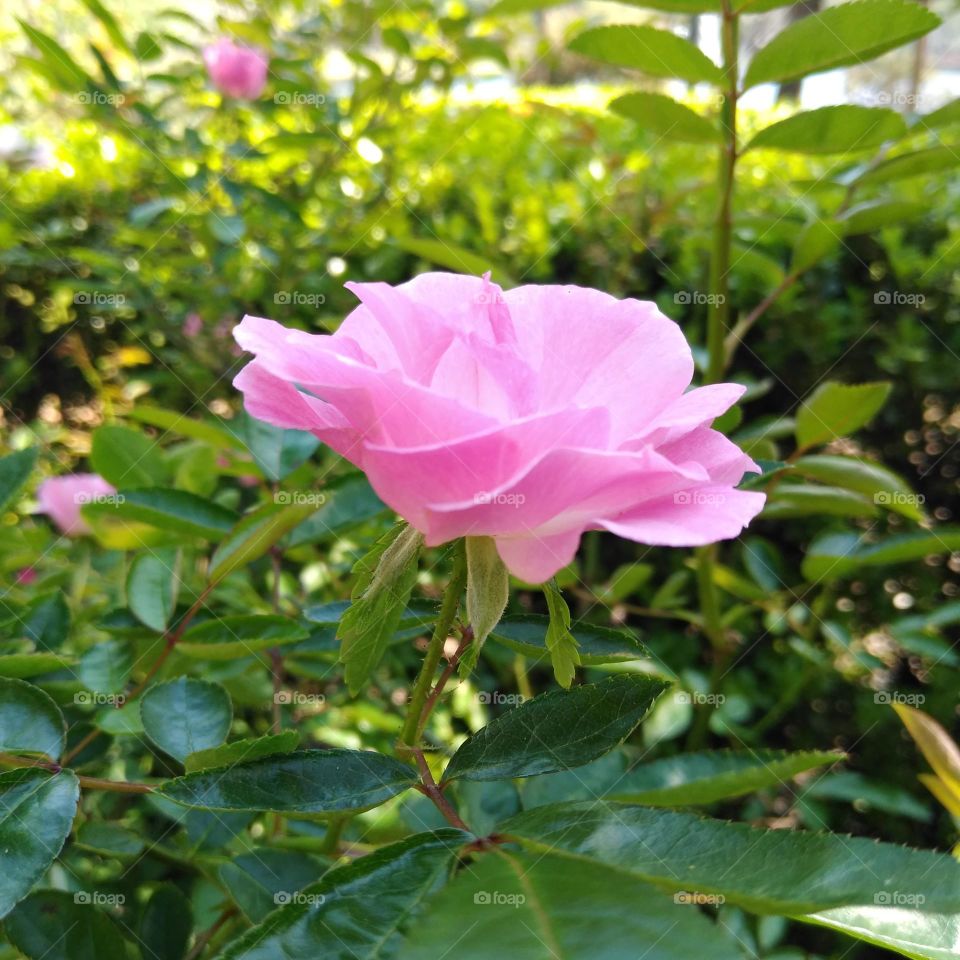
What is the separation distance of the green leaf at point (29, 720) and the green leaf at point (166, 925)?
0.49 ft

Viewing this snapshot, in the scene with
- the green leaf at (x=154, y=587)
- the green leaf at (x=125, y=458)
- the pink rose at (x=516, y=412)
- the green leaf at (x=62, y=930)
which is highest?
the pink rose at (x=516, y=412)

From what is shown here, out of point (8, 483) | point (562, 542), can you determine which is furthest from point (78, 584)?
point (562, 542)

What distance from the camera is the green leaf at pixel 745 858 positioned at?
0.95 ft

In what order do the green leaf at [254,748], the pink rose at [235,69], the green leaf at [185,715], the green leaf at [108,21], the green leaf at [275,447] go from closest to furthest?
1. the green leaf at [254,748]
2. the green leaf at [185,715]
3. the green leaf at [275,447]
4. the green leaf at [108,21]
5. the pink rose at [235,69]

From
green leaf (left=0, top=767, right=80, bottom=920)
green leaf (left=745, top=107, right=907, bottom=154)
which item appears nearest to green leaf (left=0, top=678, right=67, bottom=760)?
green leaf (left=0, top=767, right=80, bottom=920)

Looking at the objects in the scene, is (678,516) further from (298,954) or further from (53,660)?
(53,660)

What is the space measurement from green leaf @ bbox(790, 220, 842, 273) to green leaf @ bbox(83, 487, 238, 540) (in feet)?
1.92

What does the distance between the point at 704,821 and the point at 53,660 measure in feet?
1.40

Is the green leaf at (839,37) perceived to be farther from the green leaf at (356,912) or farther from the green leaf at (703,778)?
the green leaf at (356,912)

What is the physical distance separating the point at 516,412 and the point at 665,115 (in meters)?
0.46

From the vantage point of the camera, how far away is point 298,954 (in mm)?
303

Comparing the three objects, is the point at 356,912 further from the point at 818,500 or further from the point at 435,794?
the point at 818,500

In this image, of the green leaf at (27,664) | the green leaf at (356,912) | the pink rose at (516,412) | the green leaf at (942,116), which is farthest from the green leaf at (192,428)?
the green leaf at (942,116)

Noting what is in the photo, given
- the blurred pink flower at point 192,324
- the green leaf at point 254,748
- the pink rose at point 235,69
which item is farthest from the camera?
the blurred pink flower at point 192,324
